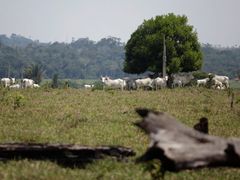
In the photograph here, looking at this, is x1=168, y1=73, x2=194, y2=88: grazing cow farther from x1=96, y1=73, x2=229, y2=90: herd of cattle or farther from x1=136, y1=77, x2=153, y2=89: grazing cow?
x1=136, y1=77, x2=153, y2=89: grazing cow

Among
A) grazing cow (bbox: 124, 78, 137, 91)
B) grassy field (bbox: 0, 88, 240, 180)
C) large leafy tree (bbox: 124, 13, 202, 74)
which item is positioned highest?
large leafy tree (bbox: 124, 13, 202, 74)

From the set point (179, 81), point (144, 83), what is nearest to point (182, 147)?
point (144, 83)

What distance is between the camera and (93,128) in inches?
654

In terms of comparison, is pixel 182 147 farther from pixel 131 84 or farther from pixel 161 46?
pixel 161 46

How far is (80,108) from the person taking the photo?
23.8 meters

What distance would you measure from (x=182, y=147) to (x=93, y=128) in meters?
10.5

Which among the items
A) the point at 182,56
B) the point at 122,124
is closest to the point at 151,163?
the point at 122,124

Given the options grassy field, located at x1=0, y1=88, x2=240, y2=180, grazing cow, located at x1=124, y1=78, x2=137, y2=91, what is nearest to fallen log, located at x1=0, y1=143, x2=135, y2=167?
grassy field, located at x1=0, y1=88, x2=240, y2=180

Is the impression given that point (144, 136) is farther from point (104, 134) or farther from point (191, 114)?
point (191, 114)

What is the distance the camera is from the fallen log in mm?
10289

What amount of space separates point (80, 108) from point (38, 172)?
14532mm

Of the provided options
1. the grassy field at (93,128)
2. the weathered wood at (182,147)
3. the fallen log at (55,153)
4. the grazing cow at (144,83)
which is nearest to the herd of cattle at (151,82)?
the grazing cow at (144,83)

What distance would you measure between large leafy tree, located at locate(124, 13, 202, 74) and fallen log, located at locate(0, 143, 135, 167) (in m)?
54.1

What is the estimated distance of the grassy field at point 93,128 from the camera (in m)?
9.66
